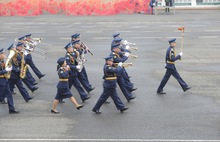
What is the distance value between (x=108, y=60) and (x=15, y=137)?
130 inches

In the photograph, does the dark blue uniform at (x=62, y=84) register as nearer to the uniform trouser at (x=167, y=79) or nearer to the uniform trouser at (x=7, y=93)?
the uniform trouser at (x=7, y=93)

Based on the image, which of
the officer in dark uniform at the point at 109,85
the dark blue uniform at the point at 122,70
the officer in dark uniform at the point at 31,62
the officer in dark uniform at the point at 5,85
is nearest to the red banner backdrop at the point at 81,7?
the officer in dark uniform at the point at 31,62

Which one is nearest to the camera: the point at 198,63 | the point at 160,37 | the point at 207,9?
the point at 198,63

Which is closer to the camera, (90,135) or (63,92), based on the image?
(90,135)

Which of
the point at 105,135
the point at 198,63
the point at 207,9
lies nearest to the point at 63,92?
the point at 105,135

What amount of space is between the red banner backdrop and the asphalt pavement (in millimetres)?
9196

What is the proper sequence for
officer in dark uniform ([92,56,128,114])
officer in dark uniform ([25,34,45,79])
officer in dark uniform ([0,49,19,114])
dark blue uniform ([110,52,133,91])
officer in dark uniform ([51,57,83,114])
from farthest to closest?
officer in dark uniform ([25,34,45,79]), dark blue uniform ([110,52,133,91]), officer in dark uniform ([0,49,19,114]), officer in dark uniform ([51,57,83,114]), officer in dark uniform ([92,56,128,114])

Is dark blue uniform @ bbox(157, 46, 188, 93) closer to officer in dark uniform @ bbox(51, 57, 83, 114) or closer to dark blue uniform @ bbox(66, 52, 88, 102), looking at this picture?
dark blue uniform @ bbox(66, 52, 88, 102)

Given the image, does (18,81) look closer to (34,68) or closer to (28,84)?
(28,84)

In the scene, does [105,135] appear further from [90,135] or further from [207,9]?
[207,9]

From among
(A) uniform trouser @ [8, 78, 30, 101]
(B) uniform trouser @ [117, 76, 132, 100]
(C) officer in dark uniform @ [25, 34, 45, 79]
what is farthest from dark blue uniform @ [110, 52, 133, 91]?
(C) officer in dark uniform @ [25, 34, 45, 79]

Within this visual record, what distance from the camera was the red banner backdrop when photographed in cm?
3775

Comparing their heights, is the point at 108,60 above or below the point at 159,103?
above

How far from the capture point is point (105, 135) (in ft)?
37.0
